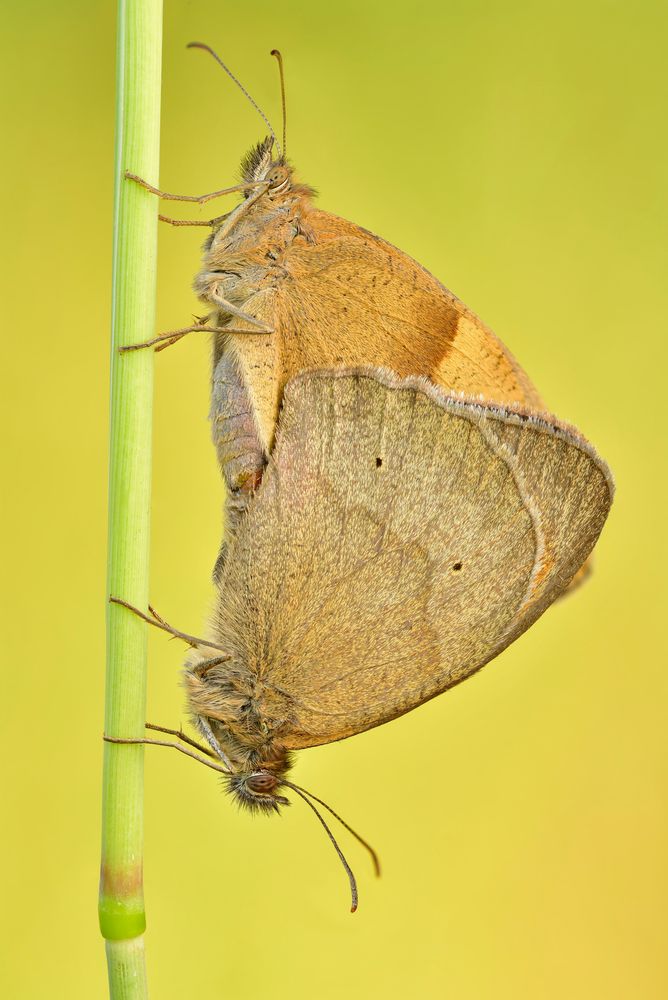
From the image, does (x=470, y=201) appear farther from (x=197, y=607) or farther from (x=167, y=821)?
(x=167, y=821)

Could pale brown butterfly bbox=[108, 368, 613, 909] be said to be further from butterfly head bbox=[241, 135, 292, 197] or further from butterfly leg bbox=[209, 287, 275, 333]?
butterfly head bbox=[241, 135, 292, 197]

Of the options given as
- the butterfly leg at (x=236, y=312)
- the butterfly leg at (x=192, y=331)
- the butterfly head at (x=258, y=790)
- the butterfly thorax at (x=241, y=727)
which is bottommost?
the butterfly head at (x=258, y=790)

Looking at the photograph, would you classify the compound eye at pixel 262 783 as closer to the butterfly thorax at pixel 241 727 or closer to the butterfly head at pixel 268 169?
the butterfly thorax at pixel 241 727

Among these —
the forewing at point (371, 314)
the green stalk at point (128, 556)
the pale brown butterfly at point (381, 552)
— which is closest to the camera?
the green stalk at point (128, 556)

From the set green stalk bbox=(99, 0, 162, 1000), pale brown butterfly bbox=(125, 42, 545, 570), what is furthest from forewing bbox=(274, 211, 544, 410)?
green stalk bbox=(99, 0, 162, 1000)

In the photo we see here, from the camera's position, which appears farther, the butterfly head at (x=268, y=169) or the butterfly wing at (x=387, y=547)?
the butterfly head at (x=268, y=169)

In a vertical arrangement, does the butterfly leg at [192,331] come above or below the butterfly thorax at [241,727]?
above

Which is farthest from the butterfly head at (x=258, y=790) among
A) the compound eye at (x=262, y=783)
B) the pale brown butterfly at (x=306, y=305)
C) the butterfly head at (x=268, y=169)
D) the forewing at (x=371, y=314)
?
the butterfly head at (x=268, y=169)
